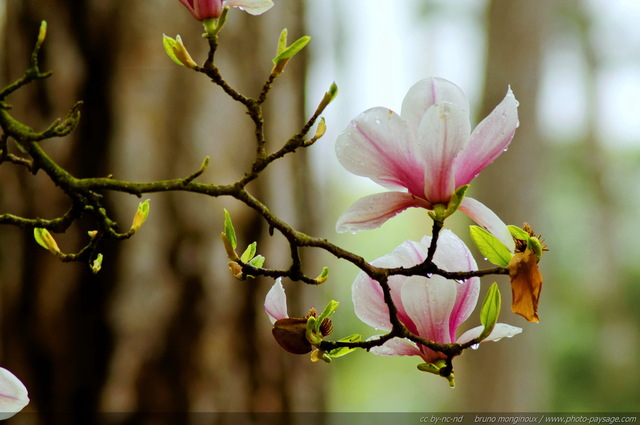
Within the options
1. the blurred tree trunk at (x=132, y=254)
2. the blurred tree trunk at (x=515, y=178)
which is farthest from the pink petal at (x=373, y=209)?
the blurred tree trunk at (x=515, y=178)

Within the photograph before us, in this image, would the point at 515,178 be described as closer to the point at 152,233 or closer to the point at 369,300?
the point at 152,233

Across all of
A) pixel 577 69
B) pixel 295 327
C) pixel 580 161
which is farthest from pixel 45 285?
pixel 577 69

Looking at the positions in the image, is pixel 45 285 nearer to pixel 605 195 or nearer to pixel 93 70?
pixel 93 70

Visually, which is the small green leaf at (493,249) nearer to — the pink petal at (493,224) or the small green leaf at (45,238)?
the pink petal at (493,224)

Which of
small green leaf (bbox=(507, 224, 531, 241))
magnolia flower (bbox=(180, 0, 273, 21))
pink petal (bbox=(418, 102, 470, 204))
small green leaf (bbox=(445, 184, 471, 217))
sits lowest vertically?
small green leaf (bbox=(507, 224, 531, 241))

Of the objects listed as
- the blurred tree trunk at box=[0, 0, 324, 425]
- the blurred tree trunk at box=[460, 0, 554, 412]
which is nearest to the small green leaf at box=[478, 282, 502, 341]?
the blurred tree trunk at box=[0, 0, 324, 425]

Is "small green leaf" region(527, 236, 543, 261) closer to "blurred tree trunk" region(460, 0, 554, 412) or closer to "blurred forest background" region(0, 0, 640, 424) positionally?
"blurred forest background" region(0, 0, 640, 424)

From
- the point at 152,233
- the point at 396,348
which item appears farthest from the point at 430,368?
the point at 152,233
